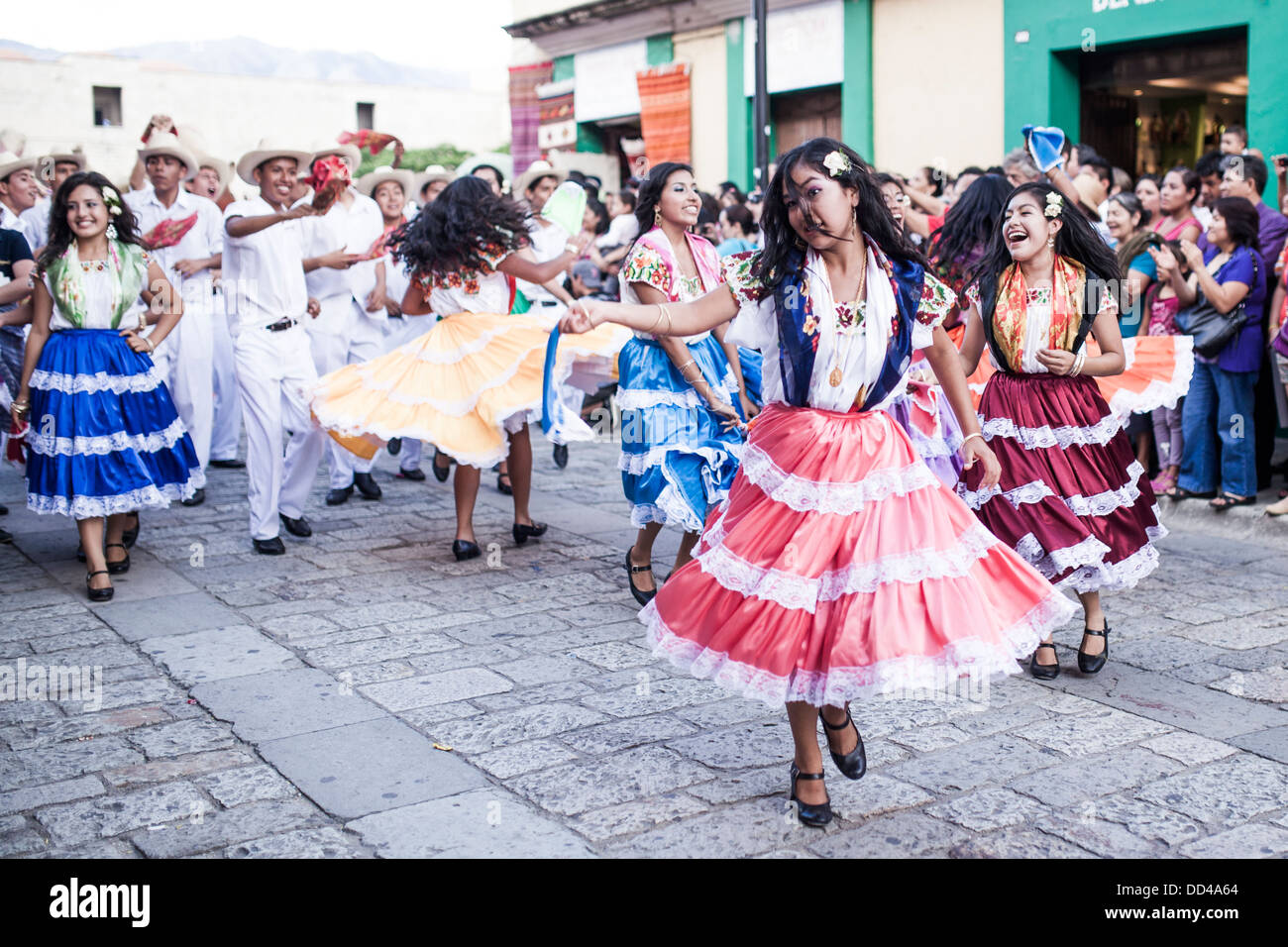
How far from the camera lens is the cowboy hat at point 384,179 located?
10117 millimetres

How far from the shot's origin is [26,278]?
754 centimetres

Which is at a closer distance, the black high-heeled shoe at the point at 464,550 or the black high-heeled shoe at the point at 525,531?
the black high-heeled shoe at the point at 464,550

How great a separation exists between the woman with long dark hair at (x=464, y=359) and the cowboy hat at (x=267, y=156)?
0.83 meters

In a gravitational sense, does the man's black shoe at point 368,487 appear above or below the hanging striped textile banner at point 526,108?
below

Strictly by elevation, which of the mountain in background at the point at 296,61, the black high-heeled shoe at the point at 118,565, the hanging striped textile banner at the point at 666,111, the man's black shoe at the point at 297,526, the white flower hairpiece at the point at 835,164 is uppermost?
the mountain in background at the point at 296,61

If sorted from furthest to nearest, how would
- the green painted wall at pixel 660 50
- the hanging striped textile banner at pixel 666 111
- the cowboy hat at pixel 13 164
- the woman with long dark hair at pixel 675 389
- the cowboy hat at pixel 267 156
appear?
the green painted wall at pixel 660 50
the hanging striped textile banner at pixel 666 111
the cowboy hat at pixel 13 164
the cowboy hat at pixel 267 156
the woman with long dark hair at pixel 675 389

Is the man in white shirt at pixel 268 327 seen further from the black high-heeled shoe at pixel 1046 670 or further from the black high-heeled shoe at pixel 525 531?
the black high-heeled shoe at pixel 1046 670

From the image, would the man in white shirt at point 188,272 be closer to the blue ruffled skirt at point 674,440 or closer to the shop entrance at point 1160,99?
the blue ruffled skirt at point 674,440

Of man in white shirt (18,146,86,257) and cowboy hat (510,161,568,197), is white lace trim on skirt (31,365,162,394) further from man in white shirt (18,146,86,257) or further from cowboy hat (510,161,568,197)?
cowboy hat (510,161,568,197)

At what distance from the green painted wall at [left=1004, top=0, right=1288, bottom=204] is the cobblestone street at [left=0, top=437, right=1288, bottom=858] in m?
6.41

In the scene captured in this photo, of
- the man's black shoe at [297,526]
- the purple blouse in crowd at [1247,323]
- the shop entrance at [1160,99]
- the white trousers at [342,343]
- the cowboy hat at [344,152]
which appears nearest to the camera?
the man's black shoe at [297,526]

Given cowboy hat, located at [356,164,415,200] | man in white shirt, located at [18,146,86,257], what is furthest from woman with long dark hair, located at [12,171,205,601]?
cowboy hat, located at [356,164,415,200]

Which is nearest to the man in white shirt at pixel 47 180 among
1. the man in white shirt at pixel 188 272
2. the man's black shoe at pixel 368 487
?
the man in white shirt at pixel 188 272

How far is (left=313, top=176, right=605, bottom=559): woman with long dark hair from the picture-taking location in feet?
23.0
